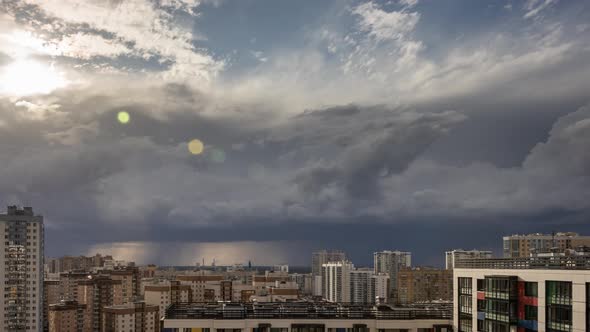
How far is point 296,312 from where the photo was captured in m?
34.2

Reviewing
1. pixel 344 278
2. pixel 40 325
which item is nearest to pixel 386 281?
pixel 344 278

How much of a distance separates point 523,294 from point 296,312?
46.5ft

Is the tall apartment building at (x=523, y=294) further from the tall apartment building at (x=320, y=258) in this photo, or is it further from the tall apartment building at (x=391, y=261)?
the tall apartment building at (x=320, y=258)

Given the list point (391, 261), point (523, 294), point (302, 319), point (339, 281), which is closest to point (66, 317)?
point (302, 319)

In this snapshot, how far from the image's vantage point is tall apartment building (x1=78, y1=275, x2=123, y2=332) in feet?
268

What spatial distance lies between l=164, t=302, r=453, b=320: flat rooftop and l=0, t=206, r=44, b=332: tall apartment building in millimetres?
44401

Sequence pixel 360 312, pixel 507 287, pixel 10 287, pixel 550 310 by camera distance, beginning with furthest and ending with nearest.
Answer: pixel 10 287, pixel 360 312, pixel 507 287, pixel 550 310

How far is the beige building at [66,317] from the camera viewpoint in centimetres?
7438

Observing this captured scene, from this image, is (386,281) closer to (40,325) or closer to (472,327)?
(40,325)

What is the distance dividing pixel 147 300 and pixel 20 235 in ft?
67.2

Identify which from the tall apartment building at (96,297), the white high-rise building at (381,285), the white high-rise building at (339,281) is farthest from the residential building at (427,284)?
the tall apartment building at (96,297)

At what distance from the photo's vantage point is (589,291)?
874 inches

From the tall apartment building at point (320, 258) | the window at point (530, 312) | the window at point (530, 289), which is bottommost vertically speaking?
the tall apartment building at point (320, 258)

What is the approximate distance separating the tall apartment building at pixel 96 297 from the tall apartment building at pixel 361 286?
224 ft
